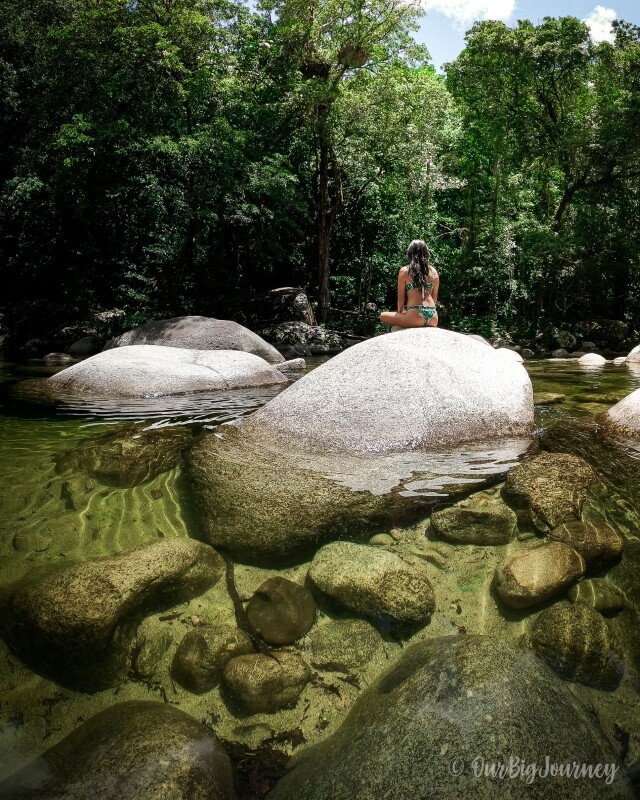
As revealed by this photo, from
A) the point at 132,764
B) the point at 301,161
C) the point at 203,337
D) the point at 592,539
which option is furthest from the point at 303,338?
the point at 132,764

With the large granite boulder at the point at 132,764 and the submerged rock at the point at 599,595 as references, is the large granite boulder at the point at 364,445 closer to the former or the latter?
the submerged rock at the point at 599,595

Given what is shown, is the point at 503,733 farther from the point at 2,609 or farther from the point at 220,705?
the point at 2,609

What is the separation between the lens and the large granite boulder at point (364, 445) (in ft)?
8.11

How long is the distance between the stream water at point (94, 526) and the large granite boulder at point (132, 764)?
74mm

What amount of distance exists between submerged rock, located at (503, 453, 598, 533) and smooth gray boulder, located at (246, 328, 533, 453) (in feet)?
2.45

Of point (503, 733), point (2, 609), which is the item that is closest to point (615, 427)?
point (503, 733)

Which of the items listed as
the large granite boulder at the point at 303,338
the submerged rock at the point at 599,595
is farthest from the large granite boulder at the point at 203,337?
the submerged rock at the point at 599,595

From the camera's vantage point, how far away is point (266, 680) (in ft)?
5.58

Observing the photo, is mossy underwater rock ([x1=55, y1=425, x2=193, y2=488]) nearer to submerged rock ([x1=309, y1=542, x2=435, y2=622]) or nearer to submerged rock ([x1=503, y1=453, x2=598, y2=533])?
submerged rock ([x1=309, y1=542, x2=435, y2=622])

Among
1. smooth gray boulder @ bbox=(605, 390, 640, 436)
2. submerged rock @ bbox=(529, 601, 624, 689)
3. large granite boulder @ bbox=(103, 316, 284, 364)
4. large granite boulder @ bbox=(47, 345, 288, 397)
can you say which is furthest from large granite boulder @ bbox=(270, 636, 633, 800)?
large granite boulder @ bbox=(103, 316, 284, 364)

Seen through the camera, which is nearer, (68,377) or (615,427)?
(615,427)

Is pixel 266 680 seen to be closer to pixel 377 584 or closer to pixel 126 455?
pixel 377 584

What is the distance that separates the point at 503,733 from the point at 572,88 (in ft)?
72.2

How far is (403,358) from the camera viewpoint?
3.93 meters
